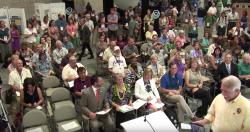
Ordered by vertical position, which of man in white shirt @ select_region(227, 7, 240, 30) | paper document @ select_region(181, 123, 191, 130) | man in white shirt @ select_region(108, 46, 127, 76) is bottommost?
paper document @ select_region(181, 123, 191, 130)

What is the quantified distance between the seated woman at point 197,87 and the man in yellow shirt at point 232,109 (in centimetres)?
279

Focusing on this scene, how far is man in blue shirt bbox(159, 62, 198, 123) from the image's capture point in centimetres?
597

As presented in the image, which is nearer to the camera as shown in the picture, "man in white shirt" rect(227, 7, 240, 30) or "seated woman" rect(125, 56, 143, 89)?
"seated woman" rect(125, 56, 143, 89)

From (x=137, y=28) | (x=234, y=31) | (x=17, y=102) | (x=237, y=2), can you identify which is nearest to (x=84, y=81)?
(x=17, y=102)

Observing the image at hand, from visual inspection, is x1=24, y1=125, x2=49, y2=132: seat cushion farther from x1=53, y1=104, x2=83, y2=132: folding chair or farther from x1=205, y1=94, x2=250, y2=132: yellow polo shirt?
x1=205, y1=94, x2=250, y2=132: yellow polo shirt

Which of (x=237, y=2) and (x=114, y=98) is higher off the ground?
(x=237, y=2)

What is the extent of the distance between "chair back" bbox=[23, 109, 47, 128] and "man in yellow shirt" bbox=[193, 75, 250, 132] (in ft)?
8.82

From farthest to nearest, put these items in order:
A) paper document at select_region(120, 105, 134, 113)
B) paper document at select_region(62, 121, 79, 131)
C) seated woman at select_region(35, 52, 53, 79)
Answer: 1. seated woman at select_region(35, 52, 53, 79)
2. paper document at select_region(120, 105, 134, 113)
3. paper document at select_region(62, 121, 79, 131)

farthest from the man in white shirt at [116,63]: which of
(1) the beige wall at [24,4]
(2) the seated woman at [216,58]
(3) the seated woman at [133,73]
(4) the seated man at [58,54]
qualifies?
(1) the beige wall at [24,4]

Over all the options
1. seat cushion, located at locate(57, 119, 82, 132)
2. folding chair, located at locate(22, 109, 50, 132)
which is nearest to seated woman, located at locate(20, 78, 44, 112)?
folding chair, located at locate(22, 109, 50, 132)

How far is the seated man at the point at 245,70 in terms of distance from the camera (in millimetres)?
7047

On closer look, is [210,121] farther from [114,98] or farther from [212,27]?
[212,27]

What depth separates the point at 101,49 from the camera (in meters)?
8.84

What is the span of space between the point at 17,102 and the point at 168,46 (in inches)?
179
